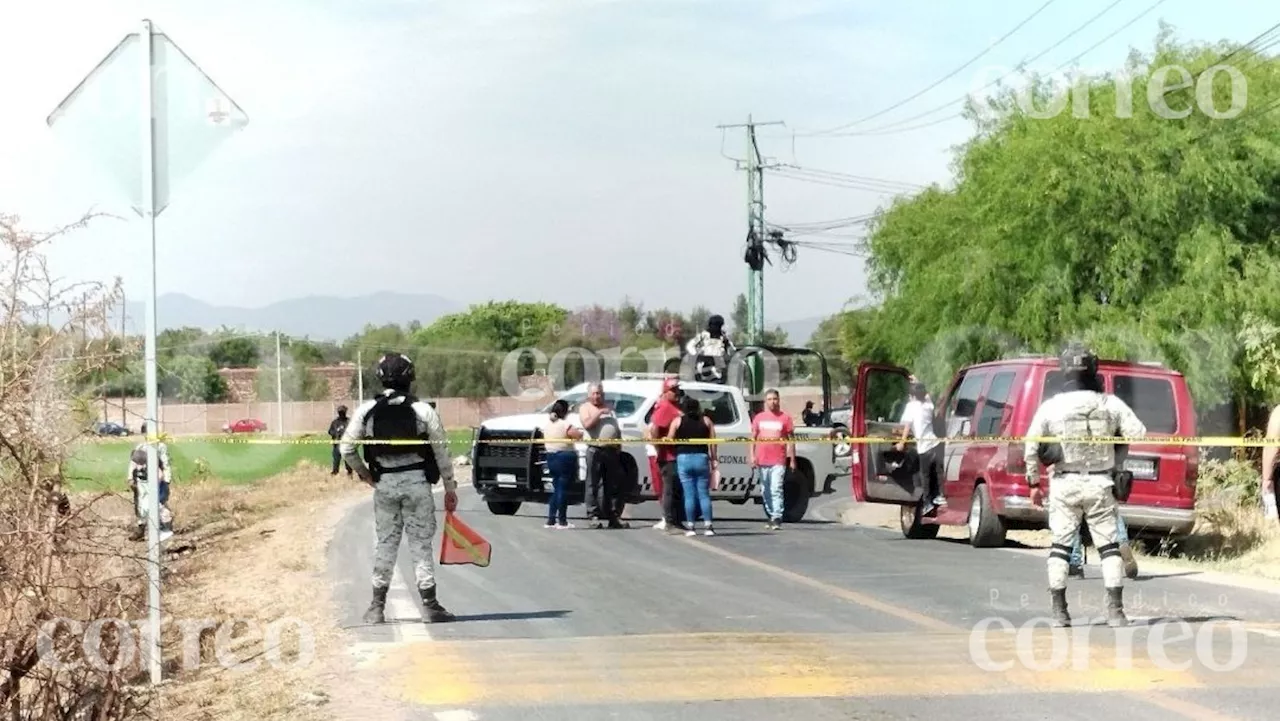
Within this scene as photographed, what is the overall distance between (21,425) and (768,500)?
15.3 m

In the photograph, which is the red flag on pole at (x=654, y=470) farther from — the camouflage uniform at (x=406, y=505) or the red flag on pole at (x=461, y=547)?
the camouflage uniform at (x=406, y=505)

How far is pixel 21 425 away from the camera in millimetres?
8086

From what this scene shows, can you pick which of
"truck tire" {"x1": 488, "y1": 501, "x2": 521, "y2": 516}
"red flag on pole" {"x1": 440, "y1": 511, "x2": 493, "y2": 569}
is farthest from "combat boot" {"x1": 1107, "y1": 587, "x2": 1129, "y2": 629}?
"truck tire" {"x1": 488, "y1": 501, "x2": 521, "y2": 516}

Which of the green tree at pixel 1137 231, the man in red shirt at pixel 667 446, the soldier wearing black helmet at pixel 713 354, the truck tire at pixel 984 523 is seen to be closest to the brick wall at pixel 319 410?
the green tree at pixel 1137 231

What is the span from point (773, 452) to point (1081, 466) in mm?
10731

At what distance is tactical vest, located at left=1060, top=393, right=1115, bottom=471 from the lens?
1169cm

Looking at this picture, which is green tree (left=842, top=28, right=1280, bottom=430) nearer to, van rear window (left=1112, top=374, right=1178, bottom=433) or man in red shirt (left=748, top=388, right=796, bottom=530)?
man in red shirt (left=748, top=388, right=796, bottom=530)

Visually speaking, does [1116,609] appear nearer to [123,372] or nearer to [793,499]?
[123,372]

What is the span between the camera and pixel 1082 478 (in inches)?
462

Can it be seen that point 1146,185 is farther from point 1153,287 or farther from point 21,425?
point 21,425

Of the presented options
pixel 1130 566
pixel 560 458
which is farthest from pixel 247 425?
pixel 1130 566

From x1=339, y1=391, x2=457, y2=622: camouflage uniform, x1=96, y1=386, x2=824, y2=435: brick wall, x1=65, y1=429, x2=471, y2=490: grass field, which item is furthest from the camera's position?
x1=96, y1=386, x2=824, y2=435: brick wall

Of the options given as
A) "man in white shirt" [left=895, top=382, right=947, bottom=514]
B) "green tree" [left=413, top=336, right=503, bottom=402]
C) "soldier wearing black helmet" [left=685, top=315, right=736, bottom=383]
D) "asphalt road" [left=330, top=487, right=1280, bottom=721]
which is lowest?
"asphalt road" [left=330, top=487, right=1280, bottom=721]

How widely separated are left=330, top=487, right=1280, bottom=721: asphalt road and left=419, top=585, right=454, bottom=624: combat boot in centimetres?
18
